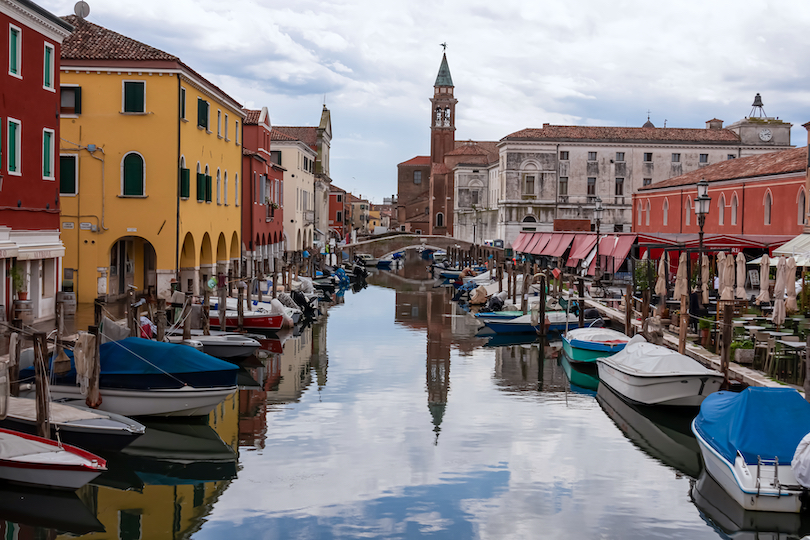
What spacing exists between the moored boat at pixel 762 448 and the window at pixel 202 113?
21.1m

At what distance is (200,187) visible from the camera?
1118 inches

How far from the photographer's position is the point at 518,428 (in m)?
15.5

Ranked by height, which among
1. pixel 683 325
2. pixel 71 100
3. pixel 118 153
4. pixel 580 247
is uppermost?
pixel 71 100

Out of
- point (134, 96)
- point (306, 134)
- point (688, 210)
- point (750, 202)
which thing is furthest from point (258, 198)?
point (306, 134)

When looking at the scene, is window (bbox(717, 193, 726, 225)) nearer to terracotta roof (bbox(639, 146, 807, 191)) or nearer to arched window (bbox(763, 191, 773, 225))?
terracotta roof (bbox(639, 146, 807, 191))

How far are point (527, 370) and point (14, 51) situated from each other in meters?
14.4

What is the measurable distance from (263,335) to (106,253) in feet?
17.7

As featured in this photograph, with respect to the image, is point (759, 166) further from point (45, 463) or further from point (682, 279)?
point (45, 463)

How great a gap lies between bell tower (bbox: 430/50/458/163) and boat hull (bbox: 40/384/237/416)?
86.6m

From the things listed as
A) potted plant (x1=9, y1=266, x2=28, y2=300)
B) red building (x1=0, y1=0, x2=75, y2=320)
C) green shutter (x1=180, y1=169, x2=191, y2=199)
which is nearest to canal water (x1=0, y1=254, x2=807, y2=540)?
potted plant (x1=9, y1=266, x2=28, y2=300)

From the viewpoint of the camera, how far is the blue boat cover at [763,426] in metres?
10.6

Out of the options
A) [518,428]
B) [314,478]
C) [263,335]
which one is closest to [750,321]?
[518,428]

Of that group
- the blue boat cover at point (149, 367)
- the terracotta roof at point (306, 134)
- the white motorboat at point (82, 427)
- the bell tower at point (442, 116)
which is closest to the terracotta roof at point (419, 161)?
the bell tower at point (442, 116)

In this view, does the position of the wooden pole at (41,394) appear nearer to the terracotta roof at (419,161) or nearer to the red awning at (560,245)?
the red awning at (560,245)
